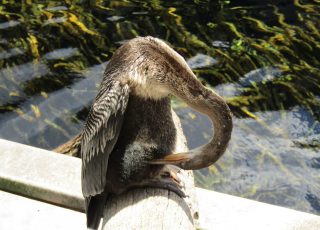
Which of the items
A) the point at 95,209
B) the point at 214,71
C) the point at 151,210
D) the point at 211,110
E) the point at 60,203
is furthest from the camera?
the point at 214,71

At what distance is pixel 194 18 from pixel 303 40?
147 cm

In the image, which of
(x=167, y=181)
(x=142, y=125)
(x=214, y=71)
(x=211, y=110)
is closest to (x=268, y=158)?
(x=214, y=71)

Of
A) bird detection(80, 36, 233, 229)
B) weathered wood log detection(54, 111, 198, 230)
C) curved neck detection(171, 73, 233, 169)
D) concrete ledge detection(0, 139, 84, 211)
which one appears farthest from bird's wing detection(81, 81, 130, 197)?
concrete ledge detection(0, 139, 84, 211)

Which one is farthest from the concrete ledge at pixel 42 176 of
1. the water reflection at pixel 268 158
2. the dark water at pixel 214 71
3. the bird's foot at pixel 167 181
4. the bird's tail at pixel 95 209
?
the water reflection at pixel 268 158

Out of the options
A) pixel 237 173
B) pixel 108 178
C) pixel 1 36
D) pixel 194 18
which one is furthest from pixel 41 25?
pixel 108 178

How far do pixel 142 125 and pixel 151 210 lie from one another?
1.40 feet

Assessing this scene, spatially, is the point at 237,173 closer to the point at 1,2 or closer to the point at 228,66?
the point at 228,66

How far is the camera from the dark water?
5.47 meters

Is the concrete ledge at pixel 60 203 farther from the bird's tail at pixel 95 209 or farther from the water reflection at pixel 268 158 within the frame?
the water reflection at pixel 268 158

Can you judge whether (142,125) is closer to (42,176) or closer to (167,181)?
(167,181)

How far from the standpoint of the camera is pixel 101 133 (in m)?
2.83

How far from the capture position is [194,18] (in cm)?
751

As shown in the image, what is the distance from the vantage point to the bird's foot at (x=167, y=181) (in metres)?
2.90

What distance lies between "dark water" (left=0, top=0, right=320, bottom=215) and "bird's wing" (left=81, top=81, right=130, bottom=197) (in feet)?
7.95
